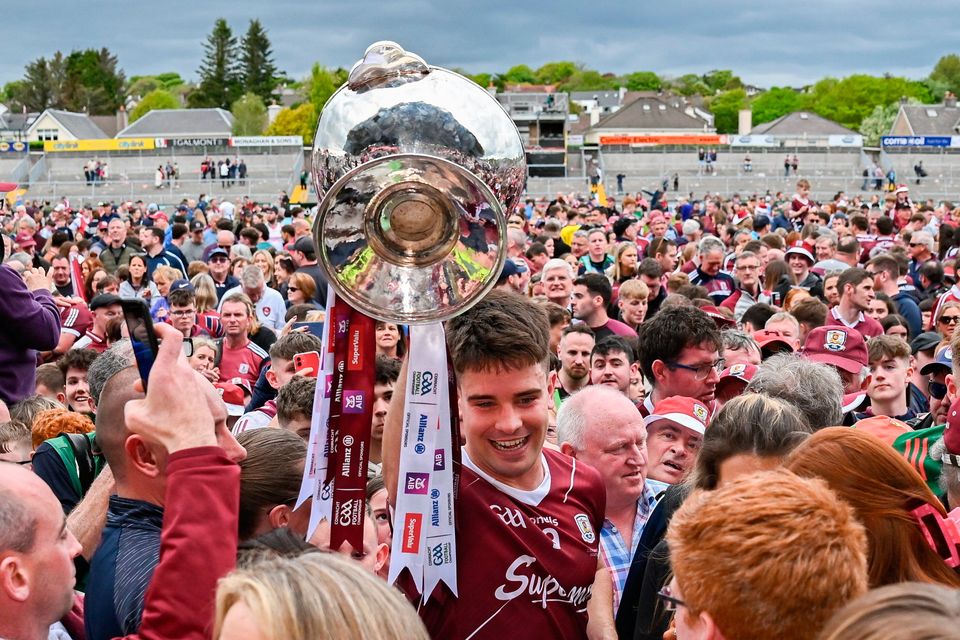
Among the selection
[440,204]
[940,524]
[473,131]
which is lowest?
[940,524]

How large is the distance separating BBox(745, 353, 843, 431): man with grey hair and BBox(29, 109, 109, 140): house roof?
9918 centimetres

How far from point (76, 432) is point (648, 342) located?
261cm

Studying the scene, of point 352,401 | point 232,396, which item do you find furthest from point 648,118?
point 352,401

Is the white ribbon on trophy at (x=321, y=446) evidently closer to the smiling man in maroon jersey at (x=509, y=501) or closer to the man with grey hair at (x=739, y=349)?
the smiling man in maroon jersey at (x=509, y=501)

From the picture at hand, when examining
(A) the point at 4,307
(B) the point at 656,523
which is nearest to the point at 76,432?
(A) the point at 4,307

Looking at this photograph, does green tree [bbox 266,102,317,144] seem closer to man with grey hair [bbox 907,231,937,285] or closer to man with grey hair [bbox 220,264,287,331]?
man with grey hair [bbox 907,231,937,285]

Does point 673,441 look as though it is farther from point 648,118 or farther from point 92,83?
point 92,83

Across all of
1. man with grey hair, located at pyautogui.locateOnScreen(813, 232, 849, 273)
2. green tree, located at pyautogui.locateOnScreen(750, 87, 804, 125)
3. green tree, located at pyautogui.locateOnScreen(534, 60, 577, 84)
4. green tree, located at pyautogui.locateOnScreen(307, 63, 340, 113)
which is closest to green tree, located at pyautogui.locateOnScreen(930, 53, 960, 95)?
green tree, located at pyautogui.locateOnScreen(750, 87, 804, 125)

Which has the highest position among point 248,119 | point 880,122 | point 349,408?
point 248,119

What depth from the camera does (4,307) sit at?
513 centimetres

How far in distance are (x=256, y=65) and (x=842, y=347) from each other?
123 meters

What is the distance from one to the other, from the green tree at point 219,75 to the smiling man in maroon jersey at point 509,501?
396 feet

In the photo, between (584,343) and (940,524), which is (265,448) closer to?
(940,524)

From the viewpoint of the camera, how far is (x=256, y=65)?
123 meters
